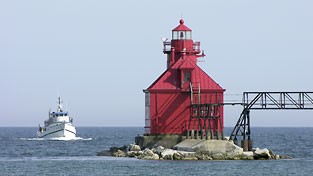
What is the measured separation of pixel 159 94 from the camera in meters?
66.6

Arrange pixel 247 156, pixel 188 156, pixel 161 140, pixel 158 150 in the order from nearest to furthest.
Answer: pixel 188 156 → pixel 247 156 → pixel 158 150 → pixel 161 140

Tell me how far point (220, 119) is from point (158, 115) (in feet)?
14.8

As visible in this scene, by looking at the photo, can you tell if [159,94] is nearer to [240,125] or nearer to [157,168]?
[240,125]

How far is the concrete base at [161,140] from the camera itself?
216 ft

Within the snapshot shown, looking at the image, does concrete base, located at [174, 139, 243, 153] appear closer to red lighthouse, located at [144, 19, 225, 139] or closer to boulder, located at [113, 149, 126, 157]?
red lighthouse, located at [144, 19, 225, 139]

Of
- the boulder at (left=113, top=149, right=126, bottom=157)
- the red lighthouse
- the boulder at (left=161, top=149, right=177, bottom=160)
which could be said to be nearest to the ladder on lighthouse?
the red lighthouse

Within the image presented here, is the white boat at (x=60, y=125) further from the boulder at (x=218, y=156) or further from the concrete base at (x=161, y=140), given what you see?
the boulder at (x=218, y=156)

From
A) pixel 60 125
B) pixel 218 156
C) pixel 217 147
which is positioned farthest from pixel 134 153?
pixel 60 125

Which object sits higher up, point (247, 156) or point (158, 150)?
point (158, 150)

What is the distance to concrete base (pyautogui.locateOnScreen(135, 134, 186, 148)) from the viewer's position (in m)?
65.9

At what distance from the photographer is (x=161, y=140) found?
66.2 m

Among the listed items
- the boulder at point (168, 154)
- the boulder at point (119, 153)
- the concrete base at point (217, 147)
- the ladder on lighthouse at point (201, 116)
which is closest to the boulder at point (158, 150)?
the boulder at point (168, 154)

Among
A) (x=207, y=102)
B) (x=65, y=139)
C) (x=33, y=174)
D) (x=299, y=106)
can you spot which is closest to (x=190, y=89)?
(x=207, y=102)

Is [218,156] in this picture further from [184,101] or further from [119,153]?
[119,153]
